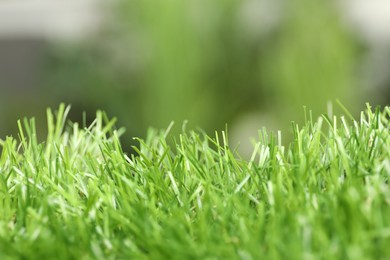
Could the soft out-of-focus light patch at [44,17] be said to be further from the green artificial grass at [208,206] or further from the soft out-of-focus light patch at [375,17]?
the green artificial grass at [208,206]

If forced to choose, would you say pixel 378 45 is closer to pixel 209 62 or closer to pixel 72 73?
pixel 209 62

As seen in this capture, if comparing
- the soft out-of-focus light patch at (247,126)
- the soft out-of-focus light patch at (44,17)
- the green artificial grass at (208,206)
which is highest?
the green artificial grass at (208,206)

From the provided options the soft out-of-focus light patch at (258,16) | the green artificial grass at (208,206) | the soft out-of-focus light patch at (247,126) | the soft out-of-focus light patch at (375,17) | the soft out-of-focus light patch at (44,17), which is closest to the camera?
the green artificial grass at (208,206)

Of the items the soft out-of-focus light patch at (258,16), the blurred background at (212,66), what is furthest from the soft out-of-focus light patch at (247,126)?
the soft out-of-focus light patch at (258,16)

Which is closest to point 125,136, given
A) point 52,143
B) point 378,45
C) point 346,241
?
point 378,45

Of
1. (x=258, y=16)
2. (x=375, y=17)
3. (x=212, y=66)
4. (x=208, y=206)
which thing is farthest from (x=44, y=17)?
(x=208, y=206)

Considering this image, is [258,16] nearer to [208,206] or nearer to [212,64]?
[212,64]
